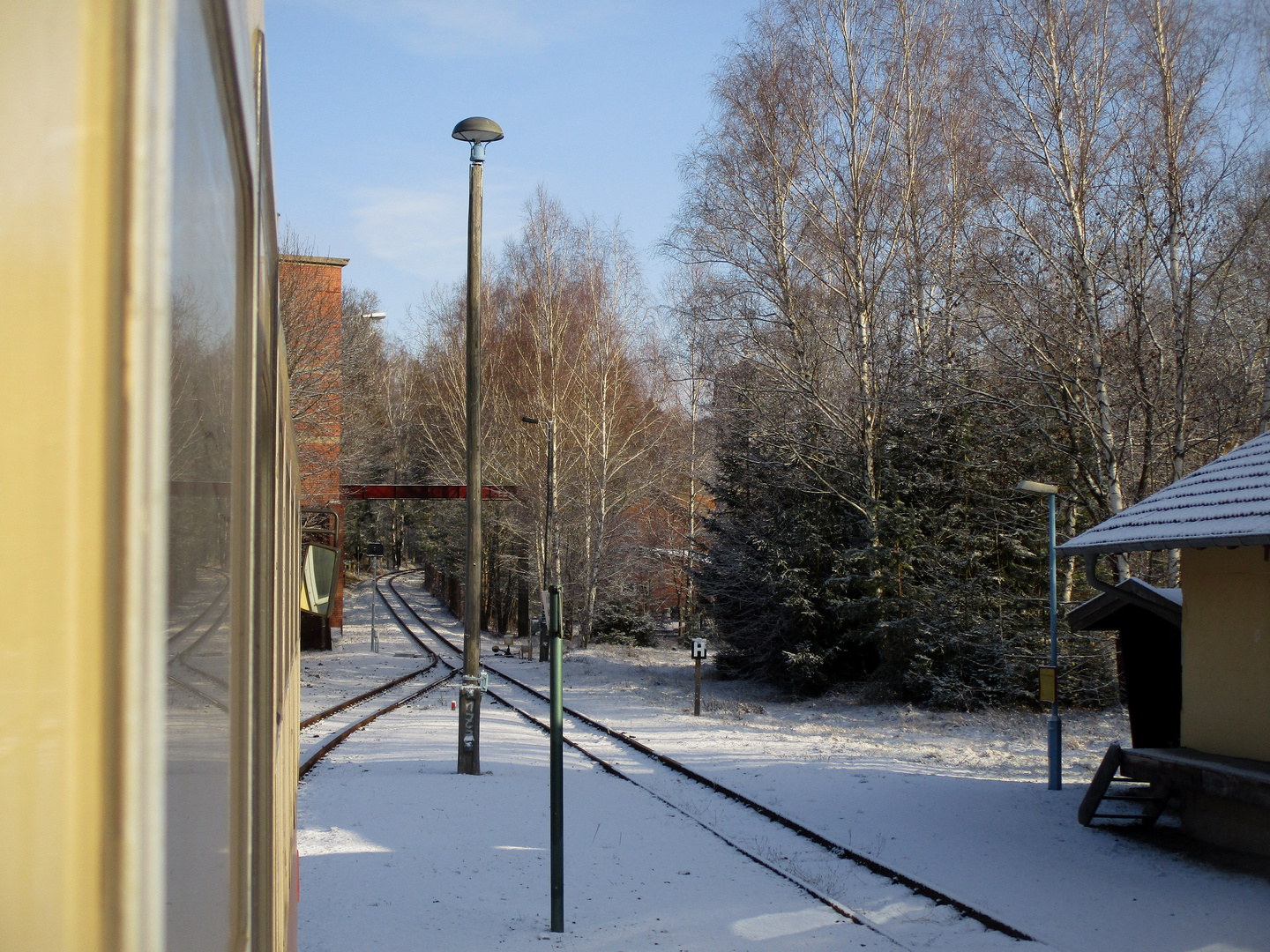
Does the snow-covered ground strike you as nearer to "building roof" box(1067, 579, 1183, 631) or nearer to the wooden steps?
the wooden steps

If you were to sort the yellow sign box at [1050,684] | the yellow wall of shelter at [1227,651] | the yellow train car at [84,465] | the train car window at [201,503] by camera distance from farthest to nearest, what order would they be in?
the yellow sign box at [1050,684] → the yellow wall of shelter at [1227,651] → the train car window at [201,503] → the yellow train car at [84,465]

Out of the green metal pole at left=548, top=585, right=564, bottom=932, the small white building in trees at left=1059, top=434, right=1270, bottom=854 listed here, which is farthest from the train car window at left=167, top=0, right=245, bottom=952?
the small white building in trees at left=1059, top=434, right=1270, bottom=854

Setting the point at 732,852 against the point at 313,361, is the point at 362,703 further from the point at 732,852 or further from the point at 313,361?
the point at 732,852

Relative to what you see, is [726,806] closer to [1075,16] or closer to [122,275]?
[122,275]

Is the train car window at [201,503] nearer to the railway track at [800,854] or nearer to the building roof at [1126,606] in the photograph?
the railway track at [800,854]

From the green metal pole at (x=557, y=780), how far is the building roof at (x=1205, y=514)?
487 cm

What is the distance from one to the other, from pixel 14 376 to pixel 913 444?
21655 mm

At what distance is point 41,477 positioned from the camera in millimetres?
427

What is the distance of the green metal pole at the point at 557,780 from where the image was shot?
643cm

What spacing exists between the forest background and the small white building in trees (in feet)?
20.9

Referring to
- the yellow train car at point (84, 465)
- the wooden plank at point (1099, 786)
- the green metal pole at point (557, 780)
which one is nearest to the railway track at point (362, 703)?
the green metal pole at point (557, 780)

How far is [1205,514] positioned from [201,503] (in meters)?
9.11

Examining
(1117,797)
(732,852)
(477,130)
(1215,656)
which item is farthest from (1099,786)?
(477,130)

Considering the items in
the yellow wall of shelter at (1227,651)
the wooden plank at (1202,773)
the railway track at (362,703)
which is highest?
the yellow wall of shelter at (1227,651)
